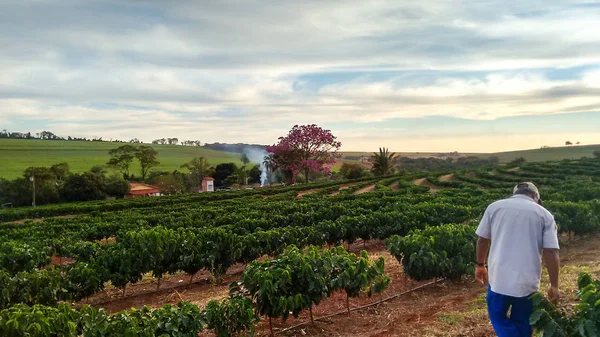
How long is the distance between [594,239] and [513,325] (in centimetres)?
1076

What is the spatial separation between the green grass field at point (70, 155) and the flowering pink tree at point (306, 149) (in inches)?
1975

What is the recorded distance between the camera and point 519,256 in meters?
4.46

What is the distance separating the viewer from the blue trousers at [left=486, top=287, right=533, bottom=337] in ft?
15.0

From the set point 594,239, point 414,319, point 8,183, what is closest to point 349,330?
point 414,319

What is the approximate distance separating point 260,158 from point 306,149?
170 ft

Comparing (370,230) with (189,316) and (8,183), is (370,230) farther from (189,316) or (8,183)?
(8,183)

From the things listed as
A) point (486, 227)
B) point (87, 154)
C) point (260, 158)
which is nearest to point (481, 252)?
point (486, 227)

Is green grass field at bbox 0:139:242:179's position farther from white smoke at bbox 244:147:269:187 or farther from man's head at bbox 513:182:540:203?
man's head at bbox 513:182:540:203

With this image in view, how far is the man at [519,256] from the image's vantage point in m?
4.43

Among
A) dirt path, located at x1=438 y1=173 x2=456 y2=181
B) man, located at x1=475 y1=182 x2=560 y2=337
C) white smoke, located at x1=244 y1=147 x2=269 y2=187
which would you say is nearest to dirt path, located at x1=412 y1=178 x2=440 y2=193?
dirt path, located at x1=438 y1=173 x2=456 y2=181

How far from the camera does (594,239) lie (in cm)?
1294

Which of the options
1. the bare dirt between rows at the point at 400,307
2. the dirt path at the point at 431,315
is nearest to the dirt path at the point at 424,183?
the bare dirt between rows at the point at 400,307

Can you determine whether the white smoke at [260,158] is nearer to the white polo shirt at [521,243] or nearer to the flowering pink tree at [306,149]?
the flowering pink tree at [306,149]

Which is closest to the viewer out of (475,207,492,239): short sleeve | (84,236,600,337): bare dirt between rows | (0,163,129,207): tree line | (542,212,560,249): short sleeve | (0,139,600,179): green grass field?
(542,212,560,249): short sleeve
